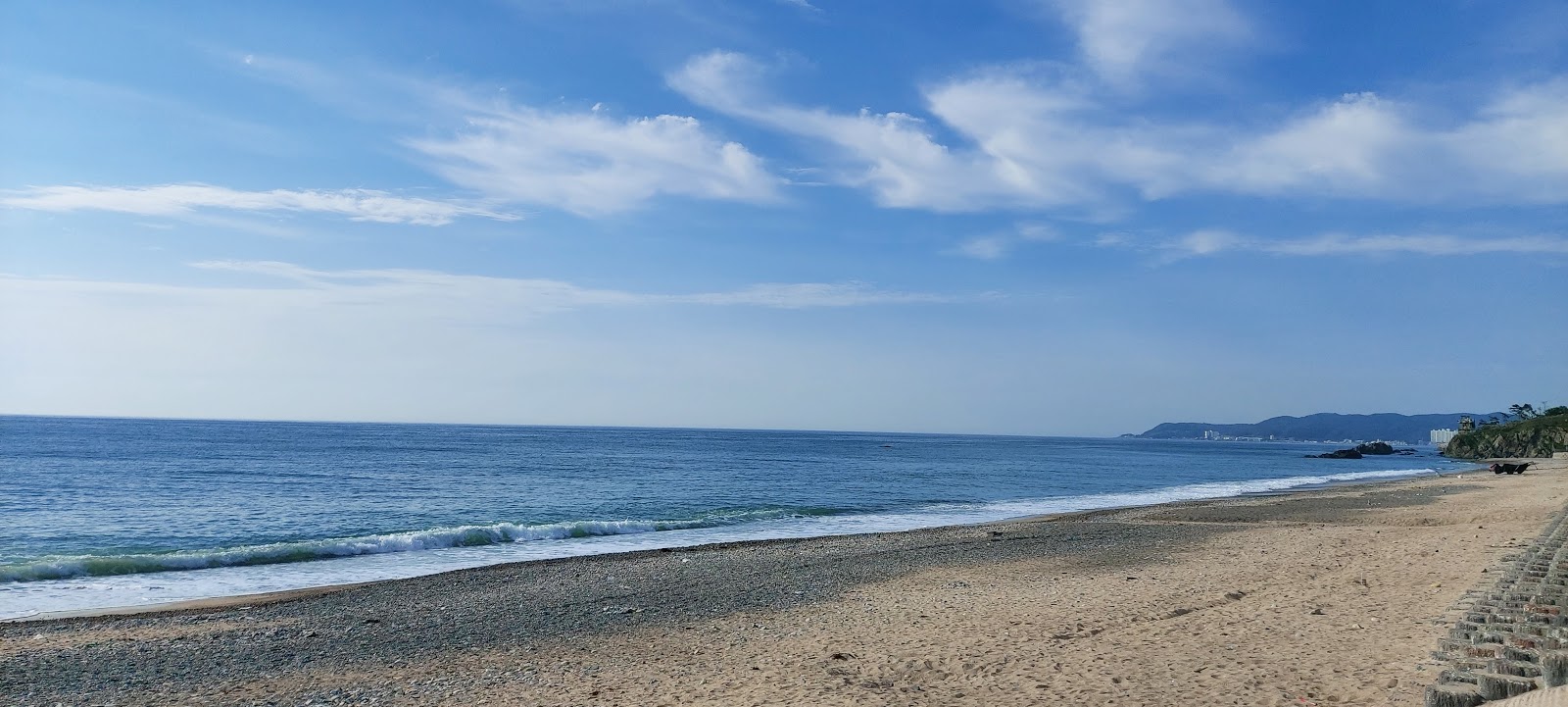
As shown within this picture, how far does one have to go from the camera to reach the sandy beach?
25.8 feet

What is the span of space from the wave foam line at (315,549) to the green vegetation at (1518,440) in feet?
298

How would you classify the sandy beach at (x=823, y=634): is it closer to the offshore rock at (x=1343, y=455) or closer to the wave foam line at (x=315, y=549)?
the wave foam line at (x=315, y=549)

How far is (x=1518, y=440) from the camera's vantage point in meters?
89.1

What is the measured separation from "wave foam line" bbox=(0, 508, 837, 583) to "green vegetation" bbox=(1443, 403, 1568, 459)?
90935 mm

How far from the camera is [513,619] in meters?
12.1

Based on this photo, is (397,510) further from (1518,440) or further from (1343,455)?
(1343,455)

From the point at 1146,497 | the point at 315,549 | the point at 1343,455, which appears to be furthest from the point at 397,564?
the point at 1343,455

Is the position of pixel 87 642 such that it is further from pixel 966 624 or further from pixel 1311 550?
pixel 1311 550

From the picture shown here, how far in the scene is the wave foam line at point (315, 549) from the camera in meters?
17.8

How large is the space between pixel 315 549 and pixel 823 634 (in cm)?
1552

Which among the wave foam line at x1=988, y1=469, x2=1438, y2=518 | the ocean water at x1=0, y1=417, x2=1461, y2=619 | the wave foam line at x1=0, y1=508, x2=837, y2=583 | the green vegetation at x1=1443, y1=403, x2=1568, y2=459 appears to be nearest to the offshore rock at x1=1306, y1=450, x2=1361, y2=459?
the green vegetation at x1=1443, y1=403, x2=1568, y2=459

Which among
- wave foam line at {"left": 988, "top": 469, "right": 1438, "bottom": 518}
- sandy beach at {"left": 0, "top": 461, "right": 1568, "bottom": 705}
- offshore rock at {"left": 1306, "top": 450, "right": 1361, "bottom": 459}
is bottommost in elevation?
offshore rock at {"left": 1306, "top": 450, "right": 1361, "bottom": 459}

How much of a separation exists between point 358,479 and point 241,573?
102 feet

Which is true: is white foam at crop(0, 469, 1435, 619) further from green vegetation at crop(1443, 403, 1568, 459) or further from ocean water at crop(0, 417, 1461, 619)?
green vegetation at crop(1443, 403, 1568, 459)
